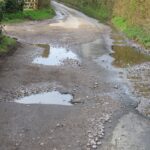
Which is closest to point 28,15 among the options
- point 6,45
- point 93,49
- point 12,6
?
point 12,6

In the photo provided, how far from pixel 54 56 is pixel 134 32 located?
10.6 m

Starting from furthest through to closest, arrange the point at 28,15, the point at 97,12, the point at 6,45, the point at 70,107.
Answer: the point at 97,12
the point at 28,15
the point at 6,45
the point at 70,107

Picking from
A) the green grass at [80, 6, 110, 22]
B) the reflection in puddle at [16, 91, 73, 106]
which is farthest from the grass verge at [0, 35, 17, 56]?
the green grass at [80, 6, 110, 22]

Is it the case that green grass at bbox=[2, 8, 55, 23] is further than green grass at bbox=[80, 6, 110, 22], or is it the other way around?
green grass at bbox=[80, 6, 110, 22]

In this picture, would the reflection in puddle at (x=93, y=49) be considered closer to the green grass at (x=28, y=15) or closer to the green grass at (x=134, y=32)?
the green grass at (x=134, y=32)

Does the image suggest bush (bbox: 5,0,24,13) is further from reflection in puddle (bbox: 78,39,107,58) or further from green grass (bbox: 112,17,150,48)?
reflection in puddle (bbox: 78,39,107,58)

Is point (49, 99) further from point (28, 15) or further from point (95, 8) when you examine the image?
point (95, 8)

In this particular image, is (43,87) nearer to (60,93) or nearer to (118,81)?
(60,93)

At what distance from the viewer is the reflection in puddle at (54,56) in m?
24.7

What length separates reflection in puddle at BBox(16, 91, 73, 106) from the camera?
56.2 feet

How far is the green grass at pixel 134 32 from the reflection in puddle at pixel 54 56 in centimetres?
610

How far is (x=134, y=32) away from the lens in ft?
114

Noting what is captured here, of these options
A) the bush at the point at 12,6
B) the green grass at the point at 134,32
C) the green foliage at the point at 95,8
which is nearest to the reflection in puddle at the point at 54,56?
the green grass at the point at 134,32

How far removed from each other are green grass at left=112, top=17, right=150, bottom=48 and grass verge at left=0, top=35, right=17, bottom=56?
374 inches
